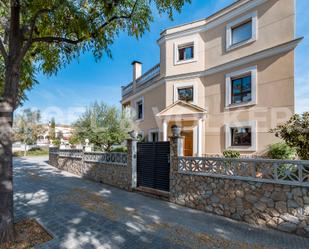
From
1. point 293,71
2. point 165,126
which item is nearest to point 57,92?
point 165,126

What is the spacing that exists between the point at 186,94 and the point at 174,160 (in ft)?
21.7

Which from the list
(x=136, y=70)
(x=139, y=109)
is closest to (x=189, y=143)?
(x=139, y=109)

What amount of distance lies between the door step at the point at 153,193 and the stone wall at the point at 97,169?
0.57 metres

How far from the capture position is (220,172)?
5.17 metres

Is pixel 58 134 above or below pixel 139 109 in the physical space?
below

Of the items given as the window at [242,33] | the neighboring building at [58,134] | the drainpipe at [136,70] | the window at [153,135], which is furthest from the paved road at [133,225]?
the drainpipe at [136,70]

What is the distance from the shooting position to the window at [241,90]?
31.8 feet

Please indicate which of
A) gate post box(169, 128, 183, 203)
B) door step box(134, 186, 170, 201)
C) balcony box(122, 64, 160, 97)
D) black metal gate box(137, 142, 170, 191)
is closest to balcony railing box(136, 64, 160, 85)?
balcony box(122, 64, 160, 97)

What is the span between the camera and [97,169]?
9328 mm

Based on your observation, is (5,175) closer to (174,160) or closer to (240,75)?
(174,160)

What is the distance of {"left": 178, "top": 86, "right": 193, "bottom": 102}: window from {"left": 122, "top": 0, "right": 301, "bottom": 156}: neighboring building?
0.13 feet

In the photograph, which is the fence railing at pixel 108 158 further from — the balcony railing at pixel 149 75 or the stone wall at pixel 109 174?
the balcony railing at pixel 149 75

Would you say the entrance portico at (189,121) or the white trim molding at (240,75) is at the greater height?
the white trim molding at (240,75)

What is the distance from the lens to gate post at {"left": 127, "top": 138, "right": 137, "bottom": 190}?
750 cm
